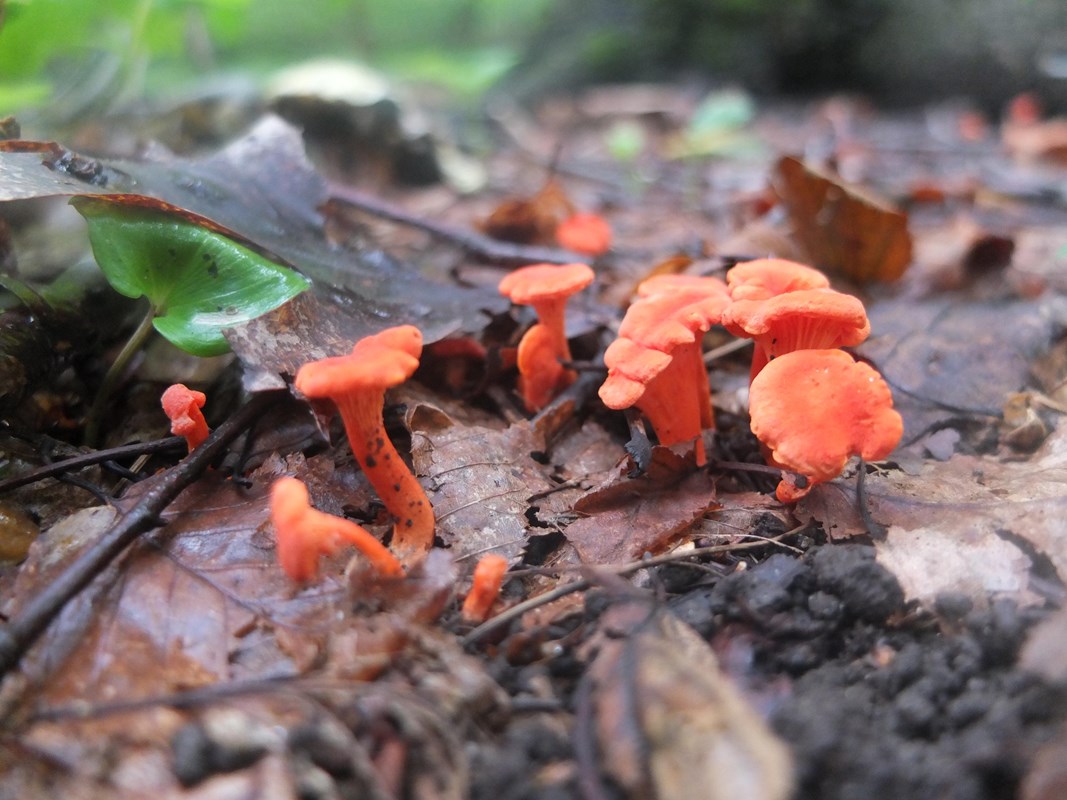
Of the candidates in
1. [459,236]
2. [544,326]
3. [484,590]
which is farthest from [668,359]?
[459,236]

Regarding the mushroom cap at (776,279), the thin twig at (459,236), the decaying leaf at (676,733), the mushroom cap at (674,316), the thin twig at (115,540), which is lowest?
the decaying leaf at (676,733)

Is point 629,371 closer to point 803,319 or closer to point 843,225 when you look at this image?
point 803,319

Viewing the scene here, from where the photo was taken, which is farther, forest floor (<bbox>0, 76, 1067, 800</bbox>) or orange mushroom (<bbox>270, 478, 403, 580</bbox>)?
orange mushroom (<bbox>270, 478, 403, 580</bbox>)

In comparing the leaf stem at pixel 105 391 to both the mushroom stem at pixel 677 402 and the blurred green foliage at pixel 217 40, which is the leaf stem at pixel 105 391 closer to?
the blurred green foliage at pixel 217 40

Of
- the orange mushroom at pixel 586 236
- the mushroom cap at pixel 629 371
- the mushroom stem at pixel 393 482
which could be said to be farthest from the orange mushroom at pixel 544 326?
the orange mushroom at pixel 586 236

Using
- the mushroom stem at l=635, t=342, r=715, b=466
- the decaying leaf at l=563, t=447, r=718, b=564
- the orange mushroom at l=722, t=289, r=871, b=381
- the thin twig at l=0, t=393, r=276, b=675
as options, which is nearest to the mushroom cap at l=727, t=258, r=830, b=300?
the orange mushroom at l=722, t=289, r=871, b=381

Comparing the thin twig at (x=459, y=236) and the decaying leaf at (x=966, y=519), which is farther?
the thin twig at (x=459, y=236)

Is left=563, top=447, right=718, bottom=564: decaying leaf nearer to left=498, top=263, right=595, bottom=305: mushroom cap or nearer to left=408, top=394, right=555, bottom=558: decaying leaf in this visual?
left=408, top=394, right=555, bottom=558: decaying leaf
